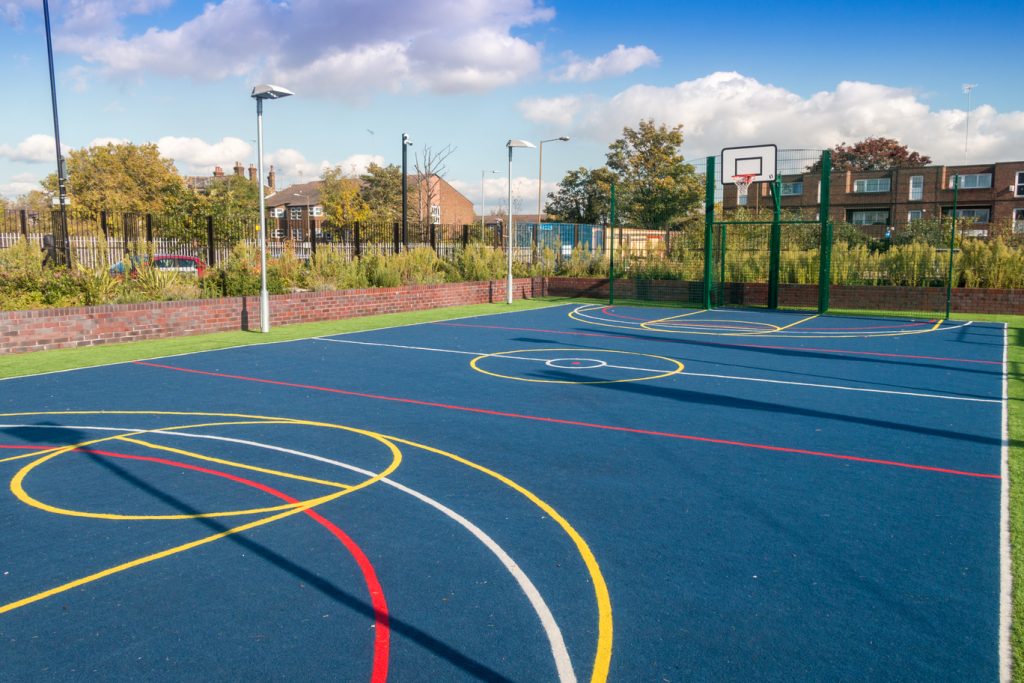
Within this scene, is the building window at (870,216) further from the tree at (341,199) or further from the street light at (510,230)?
the street light at (510,230)

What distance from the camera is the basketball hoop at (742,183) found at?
23.8m

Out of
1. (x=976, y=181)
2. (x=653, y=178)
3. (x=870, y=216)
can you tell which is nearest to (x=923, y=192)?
(x=870, y=216)

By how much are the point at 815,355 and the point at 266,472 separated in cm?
1070

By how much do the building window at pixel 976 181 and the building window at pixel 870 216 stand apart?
5.09 meters

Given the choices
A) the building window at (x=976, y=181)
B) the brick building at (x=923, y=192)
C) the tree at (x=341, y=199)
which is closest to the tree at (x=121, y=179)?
the tree at (x=341, y=199)

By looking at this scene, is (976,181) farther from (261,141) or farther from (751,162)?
(261,141)

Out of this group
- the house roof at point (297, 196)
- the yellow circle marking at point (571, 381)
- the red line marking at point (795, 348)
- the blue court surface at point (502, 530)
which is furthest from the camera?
the house roof at point (297, 196)

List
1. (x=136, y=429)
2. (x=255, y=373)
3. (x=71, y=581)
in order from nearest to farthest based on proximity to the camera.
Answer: (x=71, y=581) < (x=136, y=429) < (x=255, y=373)

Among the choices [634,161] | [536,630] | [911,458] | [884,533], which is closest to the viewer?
[536,630]

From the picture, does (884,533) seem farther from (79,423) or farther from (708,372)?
(79,423)

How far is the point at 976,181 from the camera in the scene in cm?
5909

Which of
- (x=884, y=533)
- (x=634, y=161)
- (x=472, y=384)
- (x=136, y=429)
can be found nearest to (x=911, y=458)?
(x=884, y=533)

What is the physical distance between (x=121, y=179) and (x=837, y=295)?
56266mm

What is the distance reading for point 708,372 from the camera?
12.1 m
